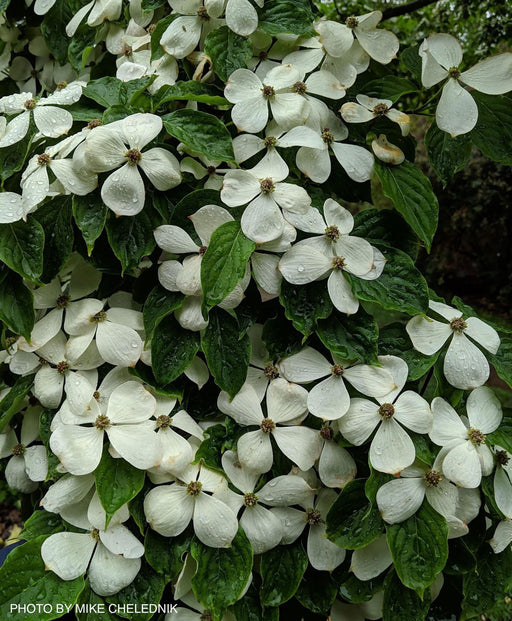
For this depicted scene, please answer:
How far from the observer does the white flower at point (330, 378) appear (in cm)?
84

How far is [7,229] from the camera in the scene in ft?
2.85

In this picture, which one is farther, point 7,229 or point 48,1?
point 48,1

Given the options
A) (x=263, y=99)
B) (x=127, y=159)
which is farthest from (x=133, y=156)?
(x=263, y=99)

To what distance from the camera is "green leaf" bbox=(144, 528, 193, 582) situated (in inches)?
32.6

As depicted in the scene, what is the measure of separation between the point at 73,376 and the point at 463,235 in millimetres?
4849

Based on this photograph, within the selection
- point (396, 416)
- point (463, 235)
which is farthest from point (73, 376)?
point (463, 235)

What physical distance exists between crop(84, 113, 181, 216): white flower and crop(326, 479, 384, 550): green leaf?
485 mm

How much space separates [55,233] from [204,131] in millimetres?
263

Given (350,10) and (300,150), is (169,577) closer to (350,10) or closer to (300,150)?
(300,150)

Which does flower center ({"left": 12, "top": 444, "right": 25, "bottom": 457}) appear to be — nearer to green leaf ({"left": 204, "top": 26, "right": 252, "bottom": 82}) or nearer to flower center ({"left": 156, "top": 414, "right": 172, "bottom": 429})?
flower center ({"left": 156, "top": 414, "right": 172, "bottom": 429})

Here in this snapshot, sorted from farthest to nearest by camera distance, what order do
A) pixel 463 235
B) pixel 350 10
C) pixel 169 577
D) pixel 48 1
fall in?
1. pixel 463 235
2. pixel 350 10
3. pixel 48 1
4. pixel 169 577

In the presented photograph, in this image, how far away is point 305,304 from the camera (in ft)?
2.83

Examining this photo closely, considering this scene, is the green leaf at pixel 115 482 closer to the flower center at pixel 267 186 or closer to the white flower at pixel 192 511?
the white flower at pixel 192 511

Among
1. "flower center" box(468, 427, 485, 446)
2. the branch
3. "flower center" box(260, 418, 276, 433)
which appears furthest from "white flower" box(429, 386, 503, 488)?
the branch
